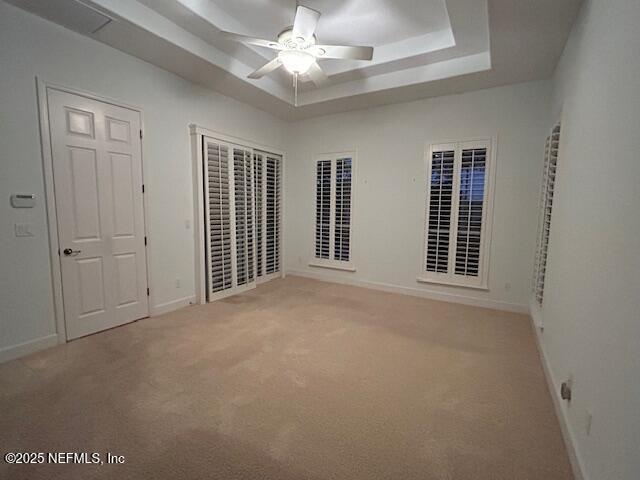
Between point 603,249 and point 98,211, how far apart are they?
13.1ft

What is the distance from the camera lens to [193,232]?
3.92 meters

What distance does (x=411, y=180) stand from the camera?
4.37 metres

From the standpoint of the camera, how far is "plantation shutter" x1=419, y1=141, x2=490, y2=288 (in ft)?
12.9

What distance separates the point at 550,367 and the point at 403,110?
3.67 m

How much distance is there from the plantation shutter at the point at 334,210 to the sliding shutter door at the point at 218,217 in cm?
167

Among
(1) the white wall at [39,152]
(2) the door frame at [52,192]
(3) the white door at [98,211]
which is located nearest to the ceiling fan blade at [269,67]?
(1) the white wall at [39,152]

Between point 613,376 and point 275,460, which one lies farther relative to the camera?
point 275,460

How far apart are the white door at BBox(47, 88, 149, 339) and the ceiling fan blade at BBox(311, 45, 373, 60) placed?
2.16m

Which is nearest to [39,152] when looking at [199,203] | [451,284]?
[199,203]

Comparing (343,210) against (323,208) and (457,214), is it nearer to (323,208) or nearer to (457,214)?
(323,208)

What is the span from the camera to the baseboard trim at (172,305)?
3.53m

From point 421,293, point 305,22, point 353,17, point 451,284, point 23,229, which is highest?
point 353,17

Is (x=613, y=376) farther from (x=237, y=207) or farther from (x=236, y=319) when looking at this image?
(x=237, y=207)

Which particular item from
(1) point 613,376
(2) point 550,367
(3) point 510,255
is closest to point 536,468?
(1) point 613,376
